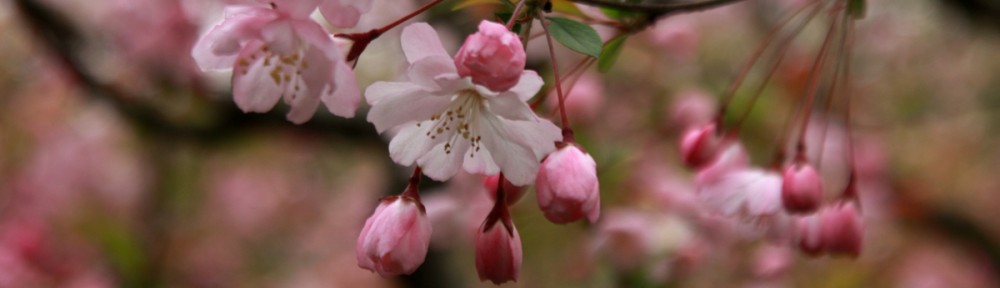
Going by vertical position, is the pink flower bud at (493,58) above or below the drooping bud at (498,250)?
above

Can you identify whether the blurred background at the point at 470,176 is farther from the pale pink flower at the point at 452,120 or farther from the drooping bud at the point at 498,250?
the drooping bud at the point at 498,250

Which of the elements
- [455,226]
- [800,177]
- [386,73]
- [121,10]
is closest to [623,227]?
[455,226]

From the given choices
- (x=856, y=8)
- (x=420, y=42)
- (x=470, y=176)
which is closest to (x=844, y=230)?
(x=856, y=8)

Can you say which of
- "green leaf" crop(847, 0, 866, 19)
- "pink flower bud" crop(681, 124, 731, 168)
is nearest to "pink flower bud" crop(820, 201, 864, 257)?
"pink flower bud" crop(681, 124, 731, 168)

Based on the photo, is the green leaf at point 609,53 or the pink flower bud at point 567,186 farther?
the green leaf at point 609,53

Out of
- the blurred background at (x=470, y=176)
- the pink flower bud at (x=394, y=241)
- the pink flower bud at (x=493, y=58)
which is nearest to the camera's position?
the pink flower bud at (x=493, y=58)

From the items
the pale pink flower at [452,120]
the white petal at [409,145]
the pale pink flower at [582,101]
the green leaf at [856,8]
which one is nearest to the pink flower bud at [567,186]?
the pale pink flower at [452,120]
